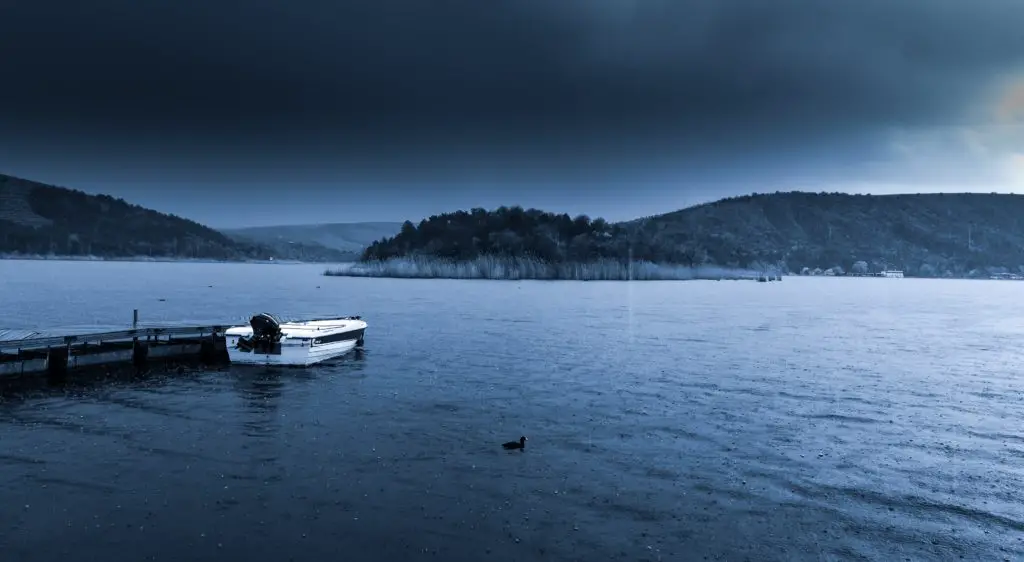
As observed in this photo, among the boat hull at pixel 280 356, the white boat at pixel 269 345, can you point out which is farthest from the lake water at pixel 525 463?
the white boat at pixel 269 345

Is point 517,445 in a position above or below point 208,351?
below

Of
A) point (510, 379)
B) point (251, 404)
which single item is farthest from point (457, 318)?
point (251, 404)

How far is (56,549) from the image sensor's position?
1174 centimetres

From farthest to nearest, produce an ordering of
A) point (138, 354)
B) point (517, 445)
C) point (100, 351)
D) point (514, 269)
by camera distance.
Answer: point (514, 269), point (138, 354), point (100, 351), point (517, 445)

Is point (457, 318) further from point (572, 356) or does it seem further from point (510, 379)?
point (510, 379)

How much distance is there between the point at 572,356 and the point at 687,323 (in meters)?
26.0

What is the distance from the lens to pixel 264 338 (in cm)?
3291

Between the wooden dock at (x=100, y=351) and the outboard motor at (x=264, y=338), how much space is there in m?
3.37

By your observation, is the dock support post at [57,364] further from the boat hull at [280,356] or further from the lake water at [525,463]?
the boat hull at [280,356]

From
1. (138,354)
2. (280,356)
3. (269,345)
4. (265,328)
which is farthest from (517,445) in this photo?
(138,354)

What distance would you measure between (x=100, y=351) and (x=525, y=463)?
79.1 feet

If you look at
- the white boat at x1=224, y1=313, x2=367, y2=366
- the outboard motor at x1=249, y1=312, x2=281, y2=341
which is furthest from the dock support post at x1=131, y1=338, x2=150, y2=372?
the outboard motor at x1=249, y1=312, x2=281, y2=341

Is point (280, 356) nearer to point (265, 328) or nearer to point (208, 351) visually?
point (265, 328)

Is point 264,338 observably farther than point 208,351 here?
No
